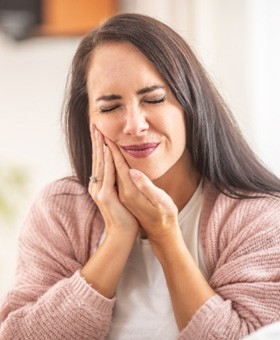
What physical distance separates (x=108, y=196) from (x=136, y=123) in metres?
0.18

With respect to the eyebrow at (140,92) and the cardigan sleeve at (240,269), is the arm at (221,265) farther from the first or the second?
the eyebrow at (140,92)

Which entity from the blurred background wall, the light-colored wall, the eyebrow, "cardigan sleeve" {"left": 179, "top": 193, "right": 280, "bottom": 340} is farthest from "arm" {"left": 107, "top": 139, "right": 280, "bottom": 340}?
the light-colored wall

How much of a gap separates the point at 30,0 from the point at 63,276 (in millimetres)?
1304

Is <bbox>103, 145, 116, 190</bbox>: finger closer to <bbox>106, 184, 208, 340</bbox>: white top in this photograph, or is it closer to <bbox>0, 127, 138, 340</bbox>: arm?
<bbox>0, 127, 138, 340</bbox>: arm

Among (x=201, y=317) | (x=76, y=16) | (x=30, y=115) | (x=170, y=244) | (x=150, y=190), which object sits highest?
(x=76, y=16)

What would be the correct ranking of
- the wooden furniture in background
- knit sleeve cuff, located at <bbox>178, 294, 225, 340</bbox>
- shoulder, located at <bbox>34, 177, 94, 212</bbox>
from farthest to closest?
the wooden furniture in background, shoulder, located at <bbox>34, 177, 94, 212</bbox>, knit sleeve cuff, located at <bbox>178, 294, 225, 340</bbox>

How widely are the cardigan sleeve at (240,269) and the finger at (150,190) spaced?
0.12 meters

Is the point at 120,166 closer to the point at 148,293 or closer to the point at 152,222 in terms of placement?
the point at 152,222

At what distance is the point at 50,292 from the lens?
4.55 feet

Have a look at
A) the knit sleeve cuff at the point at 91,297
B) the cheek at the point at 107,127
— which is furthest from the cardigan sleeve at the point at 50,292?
the cheek at the point at 107,127

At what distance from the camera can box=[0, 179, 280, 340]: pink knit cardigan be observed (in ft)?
4.25

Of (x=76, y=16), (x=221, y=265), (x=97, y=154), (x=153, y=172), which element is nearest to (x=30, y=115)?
(x=76, y=16)

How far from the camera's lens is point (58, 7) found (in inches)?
95.4

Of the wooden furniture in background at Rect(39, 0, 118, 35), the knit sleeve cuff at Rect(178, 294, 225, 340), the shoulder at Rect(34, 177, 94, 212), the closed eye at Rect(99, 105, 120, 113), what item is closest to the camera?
the knit sleeve cuff at Rect(178, 294, 225, 340)
